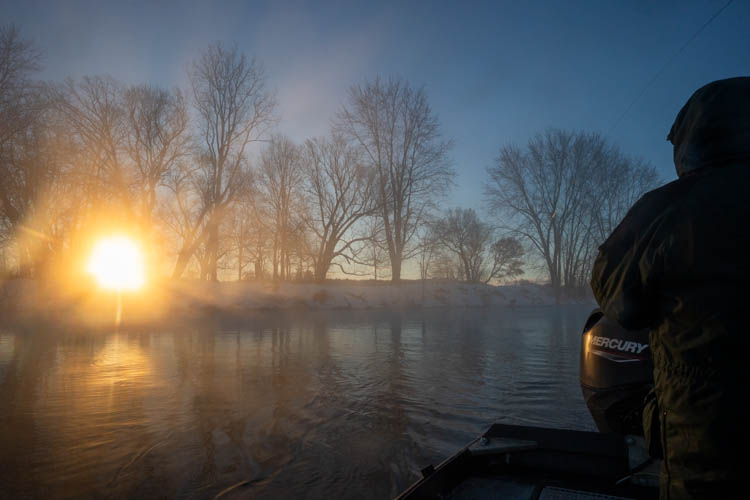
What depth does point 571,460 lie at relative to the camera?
2.12 meters

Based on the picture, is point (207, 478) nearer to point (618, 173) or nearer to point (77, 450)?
point (77, 450)

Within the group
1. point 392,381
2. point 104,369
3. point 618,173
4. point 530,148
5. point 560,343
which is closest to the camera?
point 392,381

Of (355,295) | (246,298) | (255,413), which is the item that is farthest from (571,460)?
(355,295)

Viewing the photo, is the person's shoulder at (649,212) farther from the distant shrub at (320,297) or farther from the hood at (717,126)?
the distant shrub at (320,297)

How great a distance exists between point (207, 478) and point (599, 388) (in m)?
2.74

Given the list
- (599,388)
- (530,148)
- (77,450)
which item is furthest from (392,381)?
(530,148)

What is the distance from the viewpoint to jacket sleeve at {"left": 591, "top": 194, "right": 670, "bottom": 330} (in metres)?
1.25

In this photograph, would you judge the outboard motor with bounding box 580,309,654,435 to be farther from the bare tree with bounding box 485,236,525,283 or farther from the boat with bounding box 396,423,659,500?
the bare tree with bounding box 485,236,525,283

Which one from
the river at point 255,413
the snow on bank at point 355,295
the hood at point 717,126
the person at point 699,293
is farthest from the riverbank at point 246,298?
the hood at point 717,126

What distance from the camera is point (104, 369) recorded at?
5.67 m

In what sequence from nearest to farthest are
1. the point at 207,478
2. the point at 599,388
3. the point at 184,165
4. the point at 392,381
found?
the point at 207,478
the point at 599,388
the point at 392,381
the point at 184,165

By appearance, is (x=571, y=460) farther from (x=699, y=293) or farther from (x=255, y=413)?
(x=255, y=413)

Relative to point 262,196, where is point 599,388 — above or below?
below

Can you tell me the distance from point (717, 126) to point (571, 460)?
1.79 m
